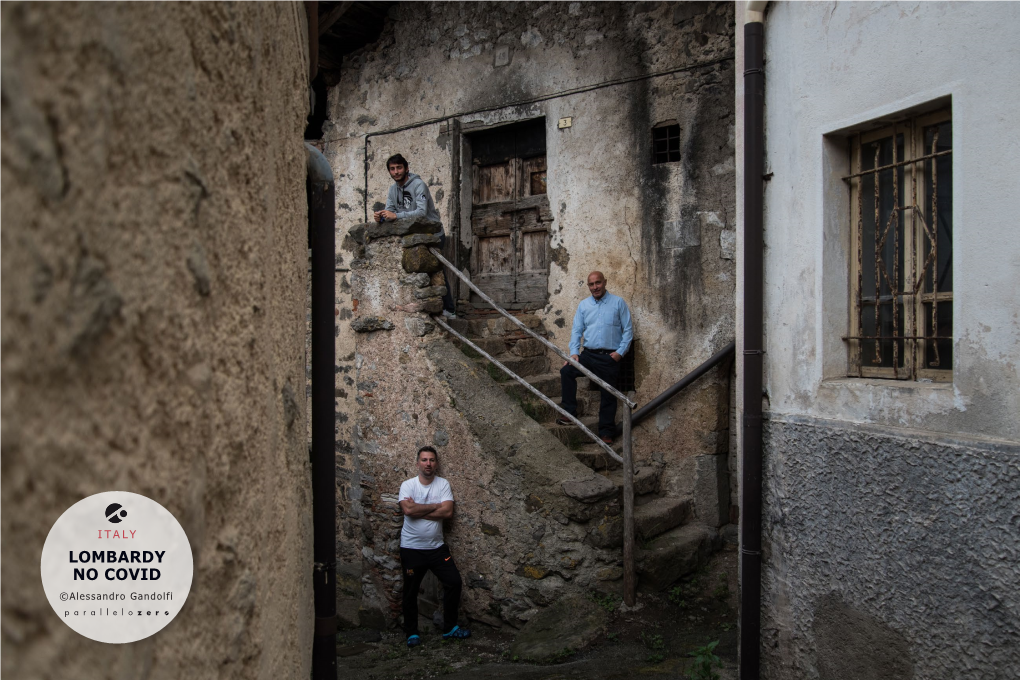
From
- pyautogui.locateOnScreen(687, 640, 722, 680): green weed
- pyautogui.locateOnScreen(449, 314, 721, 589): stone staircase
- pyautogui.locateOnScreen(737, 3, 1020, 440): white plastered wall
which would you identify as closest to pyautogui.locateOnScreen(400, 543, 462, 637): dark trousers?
pyautogui.locateOnScreen(449, 314, 721, 589): stone staircase

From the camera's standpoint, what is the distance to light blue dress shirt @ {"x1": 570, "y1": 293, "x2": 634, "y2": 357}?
21.3ft

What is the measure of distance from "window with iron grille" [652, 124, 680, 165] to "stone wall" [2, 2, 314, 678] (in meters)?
6.01

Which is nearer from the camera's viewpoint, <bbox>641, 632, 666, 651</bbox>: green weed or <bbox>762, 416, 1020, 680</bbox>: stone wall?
<bbox>762, 416, 1020, 680</bbox>: stone wall

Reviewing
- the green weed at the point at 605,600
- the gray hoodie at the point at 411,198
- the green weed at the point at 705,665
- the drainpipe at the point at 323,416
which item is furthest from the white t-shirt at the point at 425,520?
the drainpipe at the point at 323,416

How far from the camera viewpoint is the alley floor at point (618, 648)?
4.61m

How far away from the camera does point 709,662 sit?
4387mm

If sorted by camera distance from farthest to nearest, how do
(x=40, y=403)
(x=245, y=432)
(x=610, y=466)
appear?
1. (x=610, y=466)
2. (x=245, y=432)
3. (x=40, y=403)

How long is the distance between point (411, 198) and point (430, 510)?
10.2ft

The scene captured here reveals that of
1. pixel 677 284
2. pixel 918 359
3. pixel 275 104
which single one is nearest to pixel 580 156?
pixel 677 284

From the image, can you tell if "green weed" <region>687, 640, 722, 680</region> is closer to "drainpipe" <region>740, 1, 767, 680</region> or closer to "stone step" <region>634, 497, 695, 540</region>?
"drainpipe" <region>740, 1, 767, 680</region>

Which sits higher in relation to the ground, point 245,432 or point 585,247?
point 585,247

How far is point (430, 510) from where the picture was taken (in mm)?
5703

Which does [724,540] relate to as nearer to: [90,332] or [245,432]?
[245,432]

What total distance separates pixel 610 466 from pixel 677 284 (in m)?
1.92
